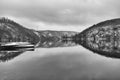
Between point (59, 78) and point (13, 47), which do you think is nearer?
point (59, 78)

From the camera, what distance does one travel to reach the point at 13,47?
94.7 m

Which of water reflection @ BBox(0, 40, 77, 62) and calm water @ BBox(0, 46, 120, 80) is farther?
water reflection @ BBox(0, 40, 77, 62)

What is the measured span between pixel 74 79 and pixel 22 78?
7.17 m

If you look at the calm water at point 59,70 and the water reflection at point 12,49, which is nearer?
the calm water at point 59,70

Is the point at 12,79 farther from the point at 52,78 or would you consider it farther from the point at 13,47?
the point at 13,47

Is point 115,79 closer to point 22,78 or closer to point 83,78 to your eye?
point 83,78

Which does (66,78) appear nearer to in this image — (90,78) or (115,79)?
(90,78)

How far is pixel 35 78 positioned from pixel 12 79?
310 cm

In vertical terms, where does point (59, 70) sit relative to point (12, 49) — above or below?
above

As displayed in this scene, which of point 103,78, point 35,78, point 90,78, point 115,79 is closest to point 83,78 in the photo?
point 90,78

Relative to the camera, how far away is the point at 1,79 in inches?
896

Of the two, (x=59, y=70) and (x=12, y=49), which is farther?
(x=12, y=49)

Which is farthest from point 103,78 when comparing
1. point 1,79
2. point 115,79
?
point 1,79

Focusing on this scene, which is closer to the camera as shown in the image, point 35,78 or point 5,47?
point 35,78
